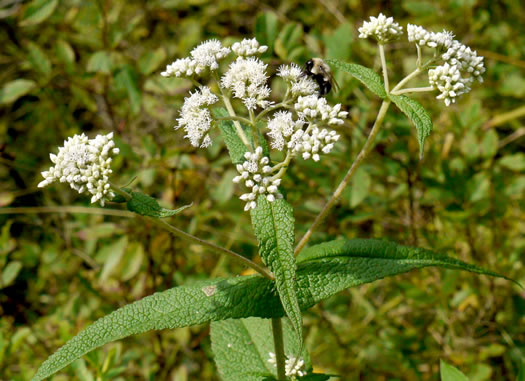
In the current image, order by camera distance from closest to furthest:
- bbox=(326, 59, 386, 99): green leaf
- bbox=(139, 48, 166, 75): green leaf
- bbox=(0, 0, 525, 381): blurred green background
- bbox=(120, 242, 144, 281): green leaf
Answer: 1. bbox=(326, 59, 386, 99): green leaf
2. bbox=(0, 0, 525, 381): blurred green background
3. bbox=(120, 242, 144, 281): green leaf
4. bbox=(139, 48, 166, 75): green leaf

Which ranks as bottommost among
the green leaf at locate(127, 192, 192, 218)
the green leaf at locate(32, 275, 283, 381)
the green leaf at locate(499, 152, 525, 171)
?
the green leaf at locate(32, 275, 283, 381)

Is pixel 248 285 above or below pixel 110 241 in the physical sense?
below

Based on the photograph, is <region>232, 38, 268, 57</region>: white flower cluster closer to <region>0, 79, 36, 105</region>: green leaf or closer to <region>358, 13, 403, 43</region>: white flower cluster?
<region>358, 13, 403, 43</region>: white flower cluster

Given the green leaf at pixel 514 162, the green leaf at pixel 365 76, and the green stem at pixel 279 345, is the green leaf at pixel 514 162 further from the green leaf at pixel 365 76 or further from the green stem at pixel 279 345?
the green stem at pixel 279 345

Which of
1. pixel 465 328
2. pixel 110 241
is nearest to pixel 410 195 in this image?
pixel 465 328

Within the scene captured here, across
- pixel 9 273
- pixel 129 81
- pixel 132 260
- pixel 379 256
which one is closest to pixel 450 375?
pixel 379 256

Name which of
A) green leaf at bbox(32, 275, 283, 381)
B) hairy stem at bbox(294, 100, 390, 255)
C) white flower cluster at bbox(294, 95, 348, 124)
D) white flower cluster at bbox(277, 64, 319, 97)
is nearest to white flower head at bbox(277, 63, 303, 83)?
white flower cluster at bbox(277, 64, 319, 97)

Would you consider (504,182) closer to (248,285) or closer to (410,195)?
(410,195)
